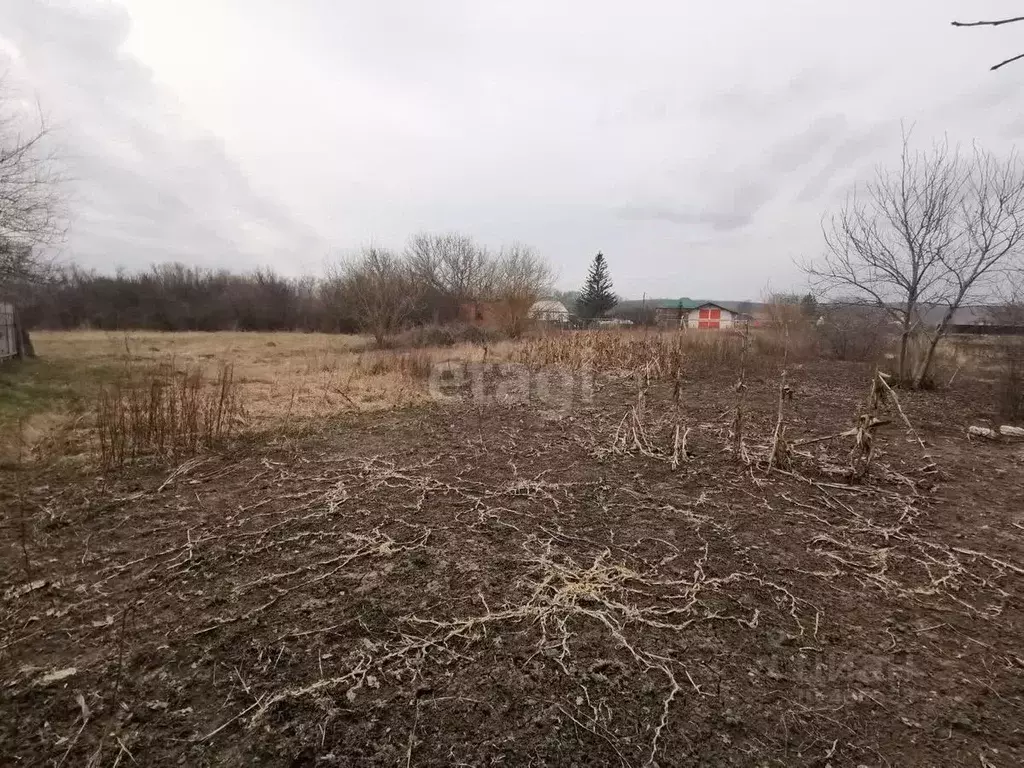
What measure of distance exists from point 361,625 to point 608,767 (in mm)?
1134

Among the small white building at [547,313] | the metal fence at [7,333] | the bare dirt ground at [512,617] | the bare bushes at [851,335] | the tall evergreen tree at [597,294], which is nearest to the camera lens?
the bare dirt ground at [512,617]

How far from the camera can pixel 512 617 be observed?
6.67 ft

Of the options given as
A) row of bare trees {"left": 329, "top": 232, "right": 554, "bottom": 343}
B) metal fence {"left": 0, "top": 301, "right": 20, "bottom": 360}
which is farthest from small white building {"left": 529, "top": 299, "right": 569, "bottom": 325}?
metal fence {"left": 0, "top": 301, "right": 20, "bottom": 360}

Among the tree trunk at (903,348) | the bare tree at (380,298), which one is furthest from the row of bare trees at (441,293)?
the tree trunk at (903,348)

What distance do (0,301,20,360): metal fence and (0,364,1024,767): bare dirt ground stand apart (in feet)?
30.7

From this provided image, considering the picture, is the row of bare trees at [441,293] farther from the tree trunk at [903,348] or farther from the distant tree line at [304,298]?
the tree trunk at [903,348]

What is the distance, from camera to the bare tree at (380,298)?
16641mm

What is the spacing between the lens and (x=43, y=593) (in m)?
2.17

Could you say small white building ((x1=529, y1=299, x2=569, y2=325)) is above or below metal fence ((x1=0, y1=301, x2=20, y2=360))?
above

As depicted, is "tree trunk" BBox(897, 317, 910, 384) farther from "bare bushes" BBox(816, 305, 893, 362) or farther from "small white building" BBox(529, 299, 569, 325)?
"small white building" BBox(529, 299, 569, 325)

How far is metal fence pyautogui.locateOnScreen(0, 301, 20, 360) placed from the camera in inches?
380

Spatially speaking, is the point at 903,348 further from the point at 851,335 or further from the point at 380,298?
the point at 380,298

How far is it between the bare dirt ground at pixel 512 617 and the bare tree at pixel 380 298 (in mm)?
13364

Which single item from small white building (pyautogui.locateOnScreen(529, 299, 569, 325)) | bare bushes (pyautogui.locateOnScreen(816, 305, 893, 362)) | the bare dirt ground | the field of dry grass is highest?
small white building (pyautogui.locateOnScreen(529, 299, 569, 325))
